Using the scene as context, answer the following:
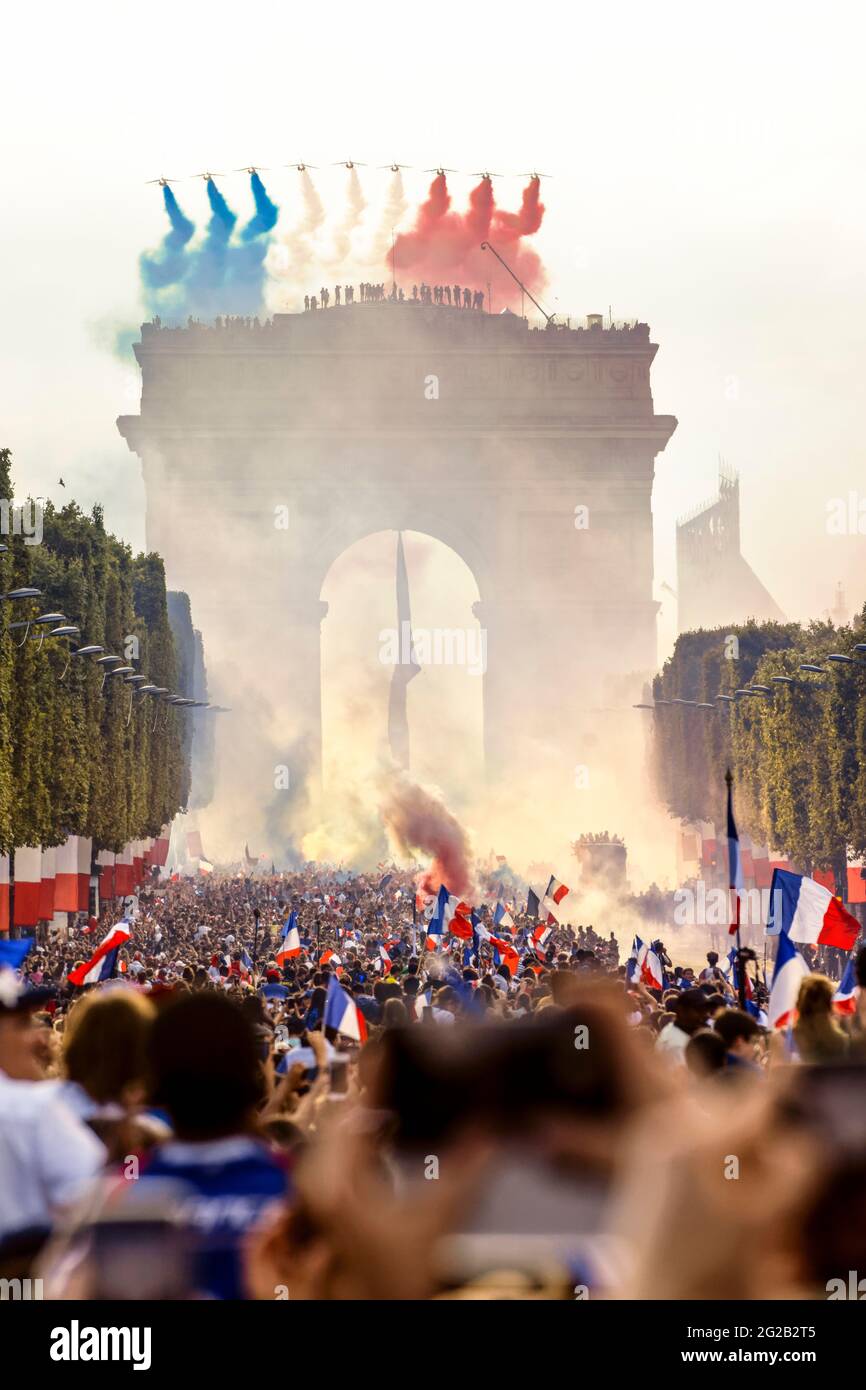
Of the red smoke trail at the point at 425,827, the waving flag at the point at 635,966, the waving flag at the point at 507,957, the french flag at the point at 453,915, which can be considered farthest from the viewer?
the red smoke trail at the point at 425,827

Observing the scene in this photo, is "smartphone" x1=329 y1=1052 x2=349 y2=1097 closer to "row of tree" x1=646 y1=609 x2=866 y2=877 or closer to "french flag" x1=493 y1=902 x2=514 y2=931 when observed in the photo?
"french flag" x1=493 y1=902 x2=514 y2=931

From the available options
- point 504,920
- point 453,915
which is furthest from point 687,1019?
point 504,920

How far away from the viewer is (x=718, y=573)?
142m

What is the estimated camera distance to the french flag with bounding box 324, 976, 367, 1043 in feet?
37.0

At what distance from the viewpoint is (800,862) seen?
52250 mm

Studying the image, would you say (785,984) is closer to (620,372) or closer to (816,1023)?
(816,1023)

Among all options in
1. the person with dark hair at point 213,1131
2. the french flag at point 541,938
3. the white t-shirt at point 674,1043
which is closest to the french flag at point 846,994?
the white t-shirt at point 674,1043

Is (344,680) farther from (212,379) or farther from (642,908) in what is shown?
(642,908)

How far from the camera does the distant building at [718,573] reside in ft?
439

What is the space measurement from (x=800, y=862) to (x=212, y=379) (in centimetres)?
4375

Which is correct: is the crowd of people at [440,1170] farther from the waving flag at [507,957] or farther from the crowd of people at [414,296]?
the crowd of people at [414,296]

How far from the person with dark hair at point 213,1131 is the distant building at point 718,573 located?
413 feet

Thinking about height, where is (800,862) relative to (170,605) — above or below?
below

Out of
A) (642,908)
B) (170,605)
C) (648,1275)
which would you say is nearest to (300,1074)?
(648,1275)
